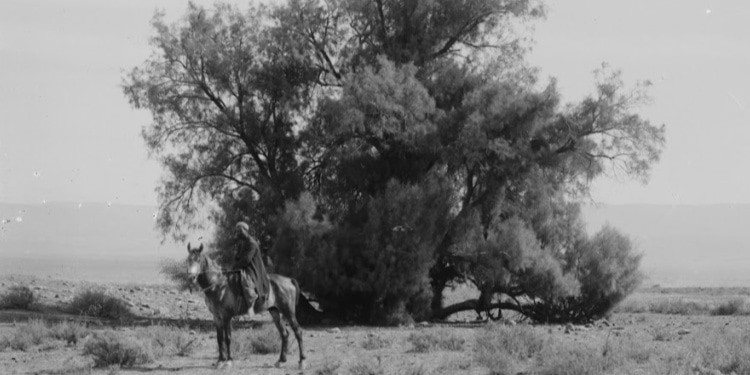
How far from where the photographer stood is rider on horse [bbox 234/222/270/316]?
810 inches

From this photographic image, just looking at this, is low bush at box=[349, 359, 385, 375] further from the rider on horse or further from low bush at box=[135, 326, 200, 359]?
low bush at box=[135, 326, 200, 359]

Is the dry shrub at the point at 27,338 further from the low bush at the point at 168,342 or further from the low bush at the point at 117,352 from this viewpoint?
the low bush at the point at 117,352

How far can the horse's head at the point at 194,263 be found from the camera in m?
19.7

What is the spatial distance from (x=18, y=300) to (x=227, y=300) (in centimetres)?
1859

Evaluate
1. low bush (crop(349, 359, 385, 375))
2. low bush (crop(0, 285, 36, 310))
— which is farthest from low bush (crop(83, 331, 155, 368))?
low bush (crop(0, 285, 36, 310))

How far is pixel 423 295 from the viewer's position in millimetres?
32844

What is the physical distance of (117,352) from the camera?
68.4 feet

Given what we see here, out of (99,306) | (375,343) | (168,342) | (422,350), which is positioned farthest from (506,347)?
(99,306)

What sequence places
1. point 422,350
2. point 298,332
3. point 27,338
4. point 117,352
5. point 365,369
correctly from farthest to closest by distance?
point 27,338
point 422,350
point 298,332
point 117,352
point 365,369

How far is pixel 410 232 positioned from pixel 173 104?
908cm

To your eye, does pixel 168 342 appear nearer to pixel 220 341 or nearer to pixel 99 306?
pixel 220 341

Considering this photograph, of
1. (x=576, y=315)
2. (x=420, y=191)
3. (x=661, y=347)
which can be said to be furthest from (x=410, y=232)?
(x=661, y=347)

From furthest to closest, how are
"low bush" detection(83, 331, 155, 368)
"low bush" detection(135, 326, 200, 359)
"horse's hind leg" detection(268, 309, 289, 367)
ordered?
"low bush" detection(135, 326, 200, 359), "horse's hind leg" detection(268, 309, 289, 367), "low bush" detection(83, 331, 155, 368)

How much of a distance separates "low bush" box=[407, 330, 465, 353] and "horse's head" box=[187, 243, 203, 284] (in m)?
6.09
